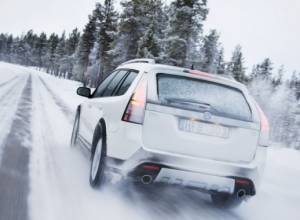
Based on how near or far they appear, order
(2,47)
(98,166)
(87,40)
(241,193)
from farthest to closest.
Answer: (2,47) → (87,40) → (98,166) → (241,193)

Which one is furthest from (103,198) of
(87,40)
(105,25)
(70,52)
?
(70,52)

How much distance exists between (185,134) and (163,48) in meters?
35.4

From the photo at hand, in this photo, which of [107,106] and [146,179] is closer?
[146,179]

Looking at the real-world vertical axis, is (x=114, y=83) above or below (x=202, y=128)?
above

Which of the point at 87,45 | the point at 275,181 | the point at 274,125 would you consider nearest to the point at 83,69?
the point at 87,45

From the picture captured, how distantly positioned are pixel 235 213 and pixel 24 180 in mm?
2700

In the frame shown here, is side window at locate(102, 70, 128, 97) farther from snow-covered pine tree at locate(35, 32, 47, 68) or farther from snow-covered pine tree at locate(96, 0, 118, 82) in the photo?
snow-covered pine tree at locate(35, 32, 47, 68)

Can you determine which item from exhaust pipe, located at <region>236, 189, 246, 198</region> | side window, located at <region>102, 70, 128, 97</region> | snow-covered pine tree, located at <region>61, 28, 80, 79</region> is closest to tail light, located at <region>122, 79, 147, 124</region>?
side window, located at <region>102, 70, 128, 97</region>

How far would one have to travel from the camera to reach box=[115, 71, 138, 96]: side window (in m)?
4.96

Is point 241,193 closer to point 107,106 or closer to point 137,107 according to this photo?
point 137,107

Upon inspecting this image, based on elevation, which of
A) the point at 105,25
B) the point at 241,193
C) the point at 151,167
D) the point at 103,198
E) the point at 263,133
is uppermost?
the point at 105,25

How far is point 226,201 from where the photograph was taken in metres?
5.18

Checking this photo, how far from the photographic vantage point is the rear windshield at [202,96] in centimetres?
441

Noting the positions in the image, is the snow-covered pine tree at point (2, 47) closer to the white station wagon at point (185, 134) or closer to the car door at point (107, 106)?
the car door at point (107, 106)
